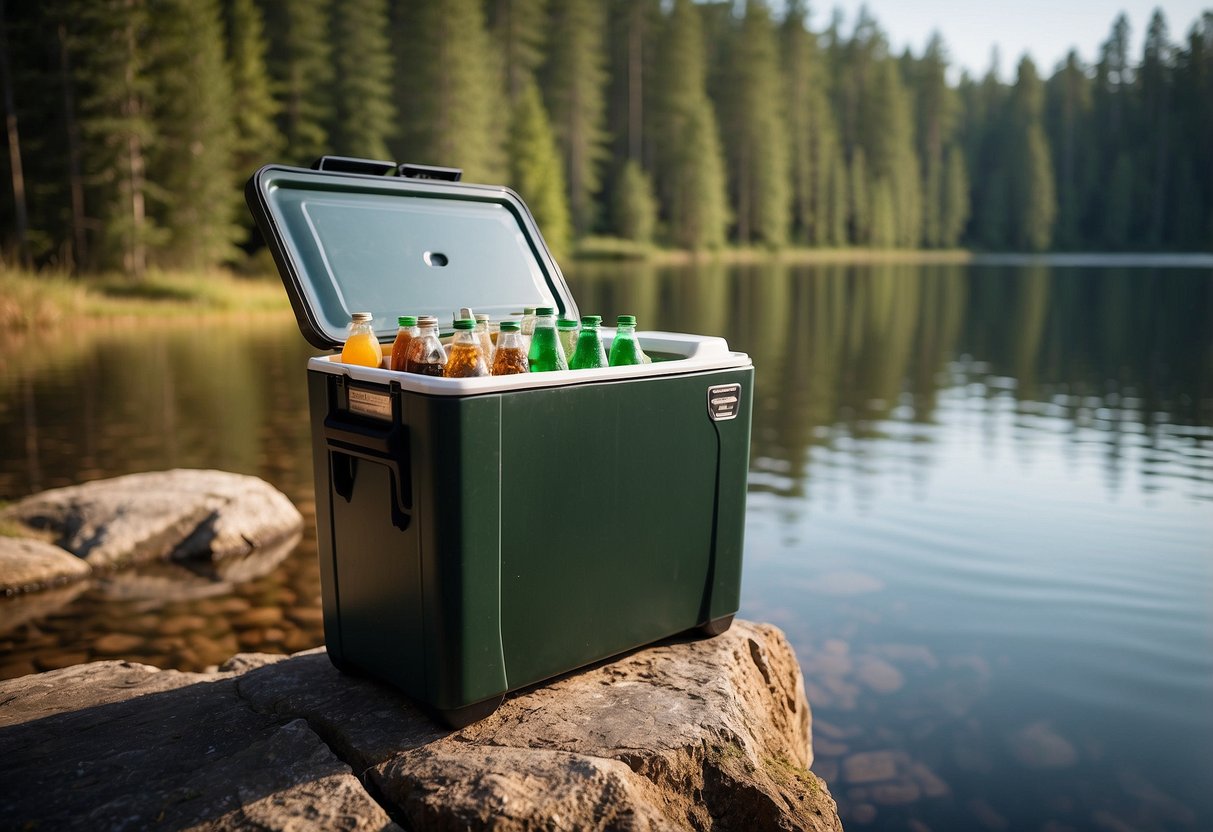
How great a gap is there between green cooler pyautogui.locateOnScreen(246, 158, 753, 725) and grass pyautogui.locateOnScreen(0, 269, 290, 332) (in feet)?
57.1

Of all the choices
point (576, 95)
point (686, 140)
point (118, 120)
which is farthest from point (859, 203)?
point (118, 120)

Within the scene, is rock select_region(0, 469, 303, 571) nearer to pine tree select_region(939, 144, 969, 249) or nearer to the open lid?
the open lid

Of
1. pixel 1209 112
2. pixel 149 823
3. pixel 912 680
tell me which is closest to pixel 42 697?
pixel 149 823

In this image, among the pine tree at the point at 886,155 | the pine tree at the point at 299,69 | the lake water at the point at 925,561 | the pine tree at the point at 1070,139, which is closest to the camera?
the lake water at the point at 925,561

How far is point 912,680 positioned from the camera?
4734mm

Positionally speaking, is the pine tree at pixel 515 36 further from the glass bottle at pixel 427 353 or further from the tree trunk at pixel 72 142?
the glass bottle at pixel 427 353

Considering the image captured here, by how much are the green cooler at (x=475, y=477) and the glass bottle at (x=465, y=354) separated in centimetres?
17

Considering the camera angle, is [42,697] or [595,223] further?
[595,223]

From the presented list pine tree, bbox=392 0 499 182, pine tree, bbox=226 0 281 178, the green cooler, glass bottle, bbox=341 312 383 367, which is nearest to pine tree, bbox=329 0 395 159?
pine tree, bbox=392 0 499 182

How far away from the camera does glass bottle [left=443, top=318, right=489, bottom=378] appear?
2412 millimetres

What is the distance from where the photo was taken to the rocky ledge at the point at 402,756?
214 centimetres

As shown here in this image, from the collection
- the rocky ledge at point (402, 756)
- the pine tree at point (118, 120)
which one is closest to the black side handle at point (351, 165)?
the rocky ledge at point (402, 756)

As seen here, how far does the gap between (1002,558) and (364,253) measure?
5013mm

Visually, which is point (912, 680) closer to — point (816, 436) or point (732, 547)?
point (732, 547)
